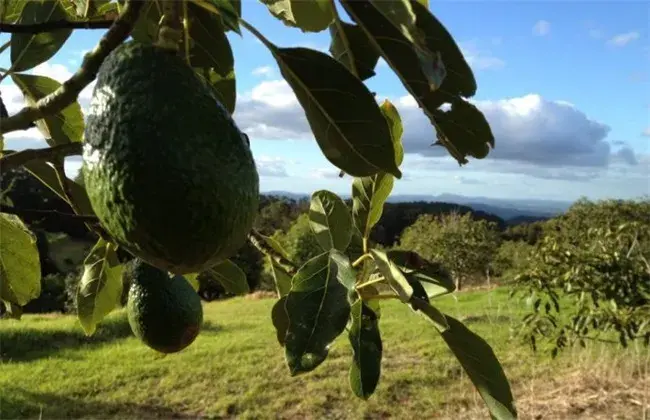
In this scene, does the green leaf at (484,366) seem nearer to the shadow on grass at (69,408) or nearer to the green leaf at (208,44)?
the green leaf at (208,44)

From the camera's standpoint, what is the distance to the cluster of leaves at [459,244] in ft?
53.3

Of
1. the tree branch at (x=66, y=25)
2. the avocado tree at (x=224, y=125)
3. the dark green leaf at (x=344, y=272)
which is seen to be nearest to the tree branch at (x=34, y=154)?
the avocado tree at (x=224, y=125)

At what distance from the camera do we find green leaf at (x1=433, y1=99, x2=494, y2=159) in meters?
0.60

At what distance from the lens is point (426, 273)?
0.90m

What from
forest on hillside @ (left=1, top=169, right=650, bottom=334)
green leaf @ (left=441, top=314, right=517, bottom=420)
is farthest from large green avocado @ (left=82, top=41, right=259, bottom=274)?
forest on hillside @ (left=1, top=169, right=650, bottom=334)

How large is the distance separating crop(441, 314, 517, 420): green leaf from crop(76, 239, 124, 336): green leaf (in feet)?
1.75

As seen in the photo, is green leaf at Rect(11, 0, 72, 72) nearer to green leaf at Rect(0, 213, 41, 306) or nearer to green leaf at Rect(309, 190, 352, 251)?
green leaf at Rect(0, 213, 41, 306)

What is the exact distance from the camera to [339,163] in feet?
1.88

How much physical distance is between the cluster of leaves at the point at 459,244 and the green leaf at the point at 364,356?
48.9 feet

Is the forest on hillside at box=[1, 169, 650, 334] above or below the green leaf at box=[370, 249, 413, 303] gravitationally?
below

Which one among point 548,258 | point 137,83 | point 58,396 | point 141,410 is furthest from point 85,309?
point 58,396

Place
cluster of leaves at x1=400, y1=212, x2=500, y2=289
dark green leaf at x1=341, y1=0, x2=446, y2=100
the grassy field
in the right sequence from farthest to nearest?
cluster of leaves at x1=400, y1=212, x2=500, y2=289
the grassy field
dark green leaf at x1=341, y1=0, x2=446, y2=100

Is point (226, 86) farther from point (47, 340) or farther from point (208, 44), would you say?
point (47, 340)

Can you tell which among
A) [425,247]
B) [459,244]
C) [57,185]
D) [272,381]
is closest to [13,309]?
[57,185]
